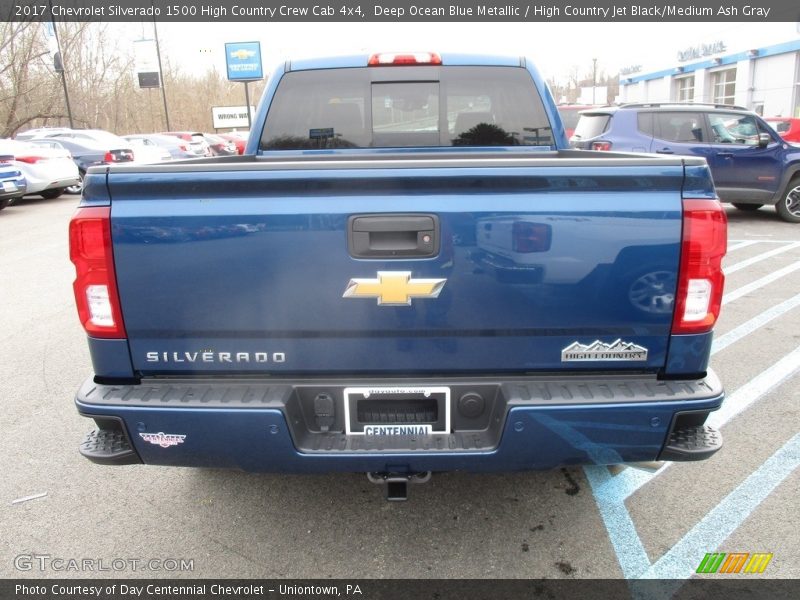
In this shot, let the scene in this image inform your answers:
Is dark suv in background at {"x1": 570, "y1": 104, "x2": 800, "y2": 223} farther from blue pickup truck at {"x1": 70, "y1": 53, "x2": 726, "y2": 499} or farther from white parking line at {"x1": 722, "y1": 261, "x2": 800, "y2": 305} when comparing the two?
blue pickup truck at {"x1": 70, "y1": 53, "x2": 726, "y2": 499}

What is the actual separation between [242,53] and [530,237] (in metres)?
45.5

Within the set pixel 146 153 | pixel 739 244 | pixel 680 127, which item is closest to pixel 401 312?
pixel 739 244

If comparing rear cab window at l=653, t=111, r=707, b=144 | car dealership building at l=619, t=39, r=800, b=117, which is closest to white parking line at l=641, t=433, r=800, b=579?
rear cab window at l=653, t=111, r=707, b=144

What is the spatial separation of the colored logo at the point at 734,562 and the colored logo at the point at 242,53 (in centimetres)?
4581

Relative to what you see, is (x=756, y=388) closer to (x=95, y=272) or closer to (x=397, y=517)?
(x=397, y=517)

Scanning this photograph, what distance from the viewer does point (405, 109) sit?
387cm

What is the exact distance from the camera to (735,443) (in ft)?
11.5

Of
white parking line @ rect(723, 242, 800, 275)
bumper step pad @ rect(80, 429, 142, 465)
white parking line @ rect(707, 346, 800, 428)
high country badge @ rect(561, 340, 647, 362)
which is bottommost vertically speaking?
white parking line @ rect(707, 346, 800, 428)

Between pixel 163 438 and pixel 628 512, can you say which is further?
pixel 628 512

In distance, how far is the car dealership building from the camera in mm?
25859

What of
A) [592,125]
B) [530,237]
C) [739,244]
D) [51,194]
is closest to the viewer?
[530,237]

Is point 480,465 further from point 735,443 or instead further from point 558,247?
point 735,443
